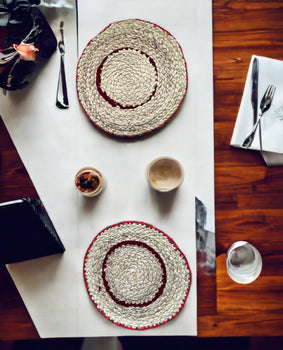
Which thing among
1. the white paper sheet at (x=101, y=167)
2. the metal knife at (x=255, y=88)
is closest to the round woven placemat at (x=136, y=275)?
the white paper sheet at (x=101, y=167)

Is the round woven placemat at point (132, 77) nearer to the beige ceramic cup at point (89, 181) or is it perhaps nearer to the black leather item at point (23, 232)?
the beige ceramic cup at point (89, 181)

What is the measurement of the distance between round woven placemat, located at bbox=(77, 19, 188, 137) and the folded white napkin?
0.51ft

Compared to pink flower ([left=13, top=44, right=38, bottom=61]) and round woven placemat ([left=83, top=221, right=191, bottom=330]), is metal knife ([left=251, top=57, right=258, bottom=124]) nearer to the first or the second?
round woven placemat ([left=83, top=221, right=191, bottom=330])

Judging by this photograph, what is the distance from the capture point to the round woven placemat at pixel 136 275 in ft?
2.64

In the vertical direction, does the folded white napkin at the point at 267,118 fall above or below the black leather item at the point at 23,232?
above

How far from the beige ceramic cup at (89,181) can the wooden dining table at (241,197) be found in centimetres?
29

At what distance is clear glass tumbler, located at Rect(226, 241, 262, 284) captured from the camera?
791 mm

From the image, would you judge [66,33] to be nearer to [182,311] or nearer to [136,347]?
[182,311]

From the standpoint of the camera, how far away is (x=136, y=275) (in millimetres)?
807

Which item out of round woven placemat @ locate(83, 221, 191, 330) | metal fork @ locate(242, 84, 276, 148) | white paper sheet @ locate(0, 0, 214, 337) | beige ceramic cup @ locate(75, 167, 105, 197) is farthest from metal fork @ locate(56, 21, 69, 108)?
metal fork @ locate(242, 84, 276, 148)

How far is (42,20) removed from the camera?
2.60ft

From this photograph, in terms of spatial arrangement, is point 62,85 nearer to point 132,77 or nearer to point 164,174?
point 132,77

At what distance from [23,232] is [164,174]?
0.35 metres

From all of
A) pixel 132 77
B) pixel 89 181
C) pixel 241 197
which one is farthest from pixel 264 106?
pixel 89 181
